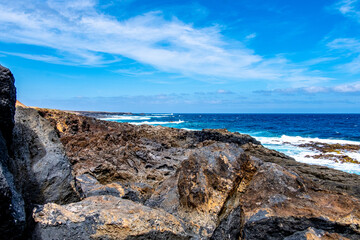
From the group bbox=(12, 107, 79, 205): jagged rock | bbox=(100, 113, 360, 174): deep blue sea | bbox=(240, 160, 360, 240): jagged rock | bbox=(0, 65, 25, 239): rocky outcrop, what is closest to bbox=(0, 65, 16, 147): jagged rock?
bbox=(0, 65, 25, 239): rocky outcrop

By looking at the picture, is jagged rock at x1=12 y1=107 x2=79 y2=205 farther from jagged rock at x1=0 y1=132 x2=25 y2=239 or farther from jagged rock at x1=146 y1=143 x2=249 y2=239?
jagged rock at x1=146 y1=143 x2=249 y2=239

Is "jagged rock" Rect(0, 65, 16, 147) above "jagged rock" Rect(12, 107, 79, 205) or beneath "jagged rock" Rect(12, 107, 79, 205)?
above

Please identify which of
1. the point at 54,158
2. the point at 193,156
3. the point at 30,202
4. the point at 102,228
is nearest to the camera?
the point at 102,228

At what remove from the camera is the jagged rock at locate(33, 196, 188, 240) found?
320 cm

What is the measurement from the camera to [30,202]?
3.51 m

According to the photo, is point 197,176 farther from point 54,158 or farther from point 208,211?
point 54,158

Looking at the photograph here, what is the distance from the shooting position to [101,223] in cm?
331

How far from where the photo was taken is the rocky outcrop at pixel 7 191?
2545 mm

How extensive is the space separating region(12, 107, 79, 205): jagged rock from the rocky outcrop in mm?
617

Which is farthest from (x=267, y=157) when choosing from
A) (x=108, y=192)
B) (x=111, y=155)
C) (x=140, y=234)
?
(x=140, y=234)

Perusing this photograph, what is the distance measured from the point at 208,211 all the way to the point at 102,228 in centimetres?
189

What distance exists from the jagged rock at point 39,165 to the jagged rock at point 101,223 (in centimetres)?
44

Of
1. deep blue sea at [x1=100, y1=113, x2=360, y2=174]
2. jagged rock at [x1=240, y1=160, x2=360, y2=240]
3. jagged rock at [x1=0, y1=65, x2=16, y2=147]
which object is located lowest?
deep blue sea at [x1=100, y1=113, x2=360, y2=174]

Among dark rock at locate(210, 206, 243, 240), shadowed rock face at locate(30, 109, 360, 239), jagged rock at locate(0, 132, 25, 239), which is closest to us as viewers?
jagged rock at locate(0, 132, 25, 239)
